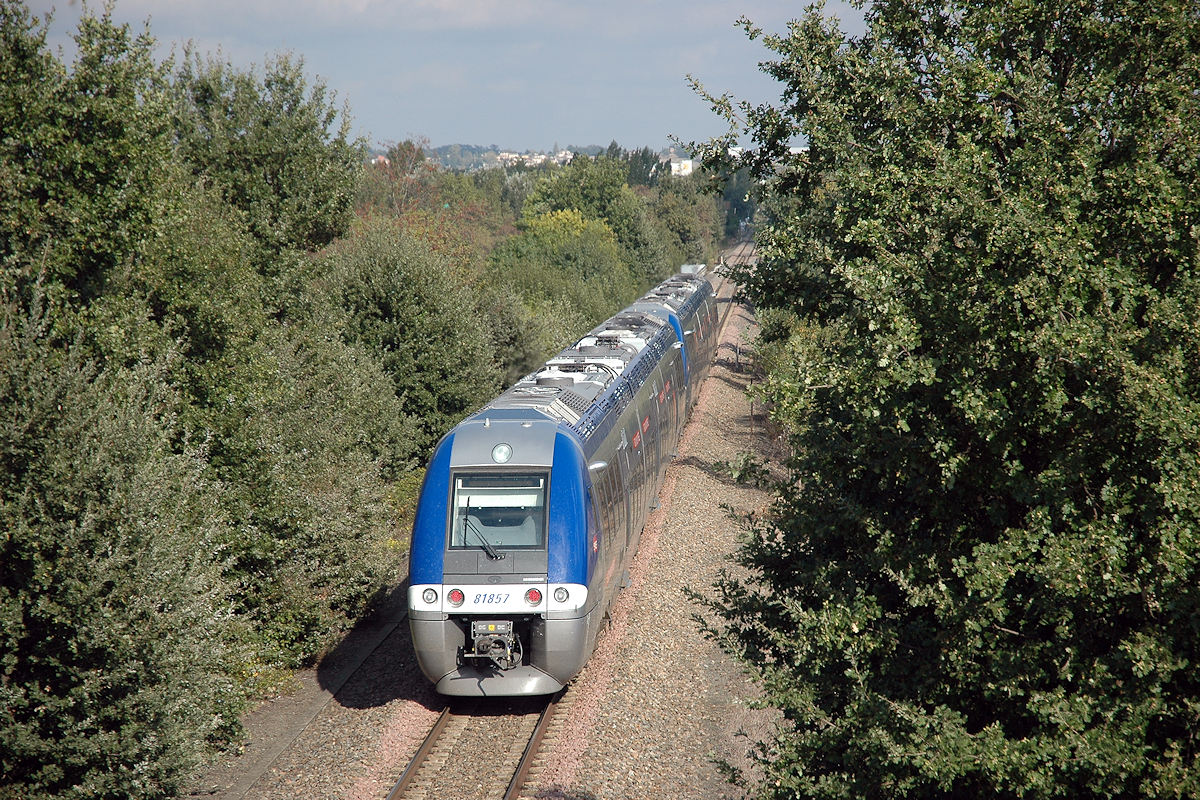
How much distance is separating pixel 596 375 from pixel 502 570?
5.30m

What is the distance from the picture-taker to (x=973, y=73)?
651 cm

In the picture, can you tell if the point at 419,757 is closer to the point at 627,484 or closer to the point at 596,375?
the point at 627,484

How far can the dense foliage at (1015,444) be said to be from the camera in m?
4.75

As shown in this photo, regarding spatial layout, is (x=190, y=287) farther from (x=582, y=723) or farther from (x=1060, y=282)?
(x=1060, y=282)

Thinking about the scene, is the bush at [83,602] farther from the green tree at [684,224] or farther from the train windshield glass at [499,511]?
the green tree at [684,224]

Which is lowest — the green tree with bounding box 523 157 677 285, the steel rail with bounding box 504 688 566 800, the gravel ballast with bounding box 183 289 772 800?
the gravel ballast with bounding box 183 289 772 800

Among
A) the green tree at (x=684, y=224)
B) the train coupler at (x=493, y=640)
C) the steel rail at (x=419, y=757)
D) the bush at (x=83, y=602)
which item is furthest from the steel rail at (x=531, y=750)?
the green tree at (x=684, y=224)

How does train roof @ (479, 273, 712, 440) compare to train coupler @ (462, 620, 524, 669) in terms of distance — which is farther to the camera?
train roof @ (479, 273, 712, 440)

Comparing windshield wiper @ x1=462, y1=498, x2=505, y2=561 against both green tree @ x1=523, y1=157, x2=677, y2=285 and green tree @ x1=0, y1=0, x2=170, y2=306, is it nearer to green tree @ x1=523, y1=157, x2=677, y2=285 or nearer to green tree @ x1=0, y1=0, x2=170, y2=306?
green tree @ x1=0, y1=0, x2=170, y2=306

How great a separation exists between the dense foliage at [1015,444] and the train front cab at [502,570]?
3312mm

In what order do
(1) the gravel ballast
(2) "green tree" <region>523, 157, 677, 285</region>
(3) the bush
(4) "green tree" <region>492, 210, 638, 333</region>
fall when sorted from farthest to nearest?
(2) "green tree" <region>523, 157, 677, 285</region>, (4) "green tree" <region>492, 210, 638, 333</region>, (1) the gravel ballast, (3) the bush

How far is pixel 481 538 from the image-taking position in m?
10.4

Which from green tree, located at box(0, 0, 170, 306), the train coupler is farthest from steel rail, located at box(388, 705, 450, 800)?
green tree, located at box(0, 0, 170, 306)

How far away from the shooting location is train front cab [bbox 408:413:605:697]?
33.2 feet
